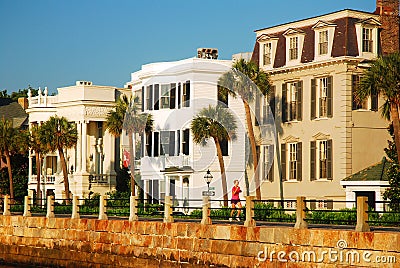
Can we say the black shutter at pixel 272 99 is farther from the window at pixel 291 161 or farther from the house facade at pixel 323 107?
the window at pixel 291 161

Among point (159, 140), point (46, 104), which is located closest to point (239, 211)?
point (159, 140)

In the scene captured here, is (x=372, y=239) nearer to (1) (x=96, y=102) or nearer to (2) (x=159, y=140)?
(2) (x=159, y=140)

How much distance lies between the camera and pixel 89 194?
7519 centimetres

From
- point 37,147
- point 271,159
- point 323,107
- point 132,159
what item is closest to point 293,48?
point 323,107

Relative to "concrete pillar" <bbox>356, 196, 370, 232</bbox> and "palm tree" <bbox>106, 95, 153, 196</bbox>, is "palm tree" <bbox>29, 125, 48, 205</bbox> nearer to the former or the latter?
"palm tree" <bbox>106, 95, 153, 196</bbox>

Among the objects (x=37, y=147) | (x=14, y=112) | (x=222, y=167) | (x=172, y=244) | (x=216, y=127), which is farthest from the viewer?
(x=14, y=112)

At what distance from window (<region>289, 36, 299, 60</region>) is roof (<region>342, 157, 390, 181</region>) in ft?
27.0

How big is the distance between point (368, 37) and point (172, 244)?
70.1ft

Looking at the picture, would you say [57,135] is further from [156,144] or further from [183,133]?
[183,133]

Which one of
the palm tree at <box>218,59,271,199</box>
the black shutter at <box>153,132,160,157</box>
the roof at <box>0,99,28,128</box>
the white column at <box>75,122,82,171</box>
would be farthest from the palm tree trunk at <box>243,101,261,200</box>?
the roof at <box>0,99,28,128</box>

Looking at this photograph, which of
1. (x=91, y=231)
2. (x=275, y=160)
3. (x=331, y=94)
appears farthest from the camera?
(x=275, y=160)

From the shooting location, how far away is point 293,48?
55125 millimetres

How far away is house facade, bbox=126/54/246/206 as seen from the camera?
60.9m

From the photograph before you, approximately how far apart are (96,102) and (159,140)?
42.6ft
